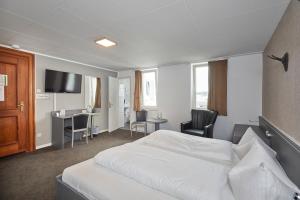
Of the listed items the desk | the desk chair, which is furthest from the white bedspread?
the desk

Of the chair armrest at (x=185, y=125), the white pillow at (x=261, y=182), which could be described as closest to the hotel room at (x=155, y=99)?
the white pillow at (x=261, y=182)

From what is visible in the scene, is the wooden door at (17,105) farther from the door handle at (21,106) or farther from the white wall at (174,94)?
the white wall at (174,94)

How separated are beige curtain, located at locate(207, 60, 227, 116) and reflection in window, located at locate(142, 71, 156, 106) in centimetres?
197

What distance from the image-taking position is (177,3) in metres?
1.64

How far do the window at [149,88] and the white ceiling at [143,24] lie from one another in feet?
6.80

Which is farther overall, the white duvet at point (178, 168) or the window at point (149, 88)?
the window at point (149, 88)

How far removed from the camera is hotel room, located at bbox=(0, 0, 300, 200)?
1.24 metres

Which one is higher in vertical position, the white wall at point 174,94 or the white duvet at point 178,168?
the white wall at point 174,94

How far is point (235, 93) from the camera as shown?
3670 millimetres

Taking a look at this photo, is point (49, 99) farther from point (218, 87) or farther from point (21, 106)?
point (218, 87)

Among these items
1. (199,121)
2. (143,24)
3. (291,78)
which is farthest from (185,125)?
(143,24)

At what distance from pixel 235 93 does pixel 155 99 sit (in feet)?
8.20

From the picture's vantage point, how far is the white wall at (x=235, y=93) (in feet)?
11.3

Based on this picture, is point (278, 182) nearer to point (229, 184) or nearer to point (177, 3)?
point (229, 184)
